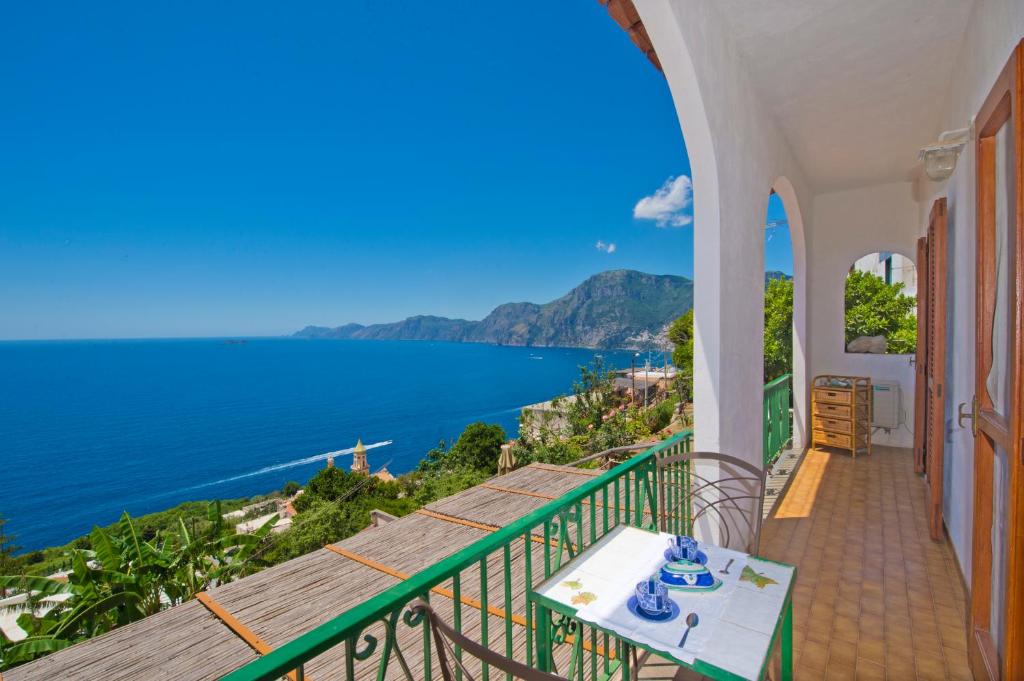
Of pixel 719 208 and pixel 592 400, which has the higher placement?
pixel 719 208

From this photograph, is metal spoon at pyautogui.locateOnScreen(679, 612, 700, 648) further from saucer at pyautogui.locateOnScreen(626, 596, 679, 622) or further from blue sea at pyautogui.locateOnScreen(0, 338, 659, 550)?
blue sea at pyautogui.locateOnScreen(0, 338, 659, 550)

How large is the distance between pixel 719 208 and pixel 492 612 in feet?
7.92

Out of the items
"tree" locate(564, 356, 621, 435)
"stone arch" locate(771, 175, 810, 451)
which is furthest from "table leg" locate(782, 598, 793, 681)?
"tree" locate(564, 356, 621, 435)

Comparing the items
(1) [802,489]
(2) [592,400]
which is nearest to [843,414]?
(1) [802,489]

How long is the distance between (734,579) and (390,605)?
106 cm

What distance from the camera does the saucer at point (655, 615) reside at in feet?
3.81

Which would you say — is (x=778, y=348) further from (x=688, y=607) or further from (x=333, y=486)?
(x=333, y=486)

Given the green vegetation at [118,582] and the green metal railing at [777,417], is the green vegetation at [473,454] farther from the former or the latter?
the green metal railing at [777,417]

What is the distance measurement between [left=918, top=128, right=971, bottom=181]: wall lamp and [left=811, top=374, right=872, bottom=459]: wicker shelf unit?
3.04 m

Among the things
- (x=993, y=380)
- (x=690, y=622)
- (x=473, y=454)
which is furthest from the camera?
(x=473, y=454)

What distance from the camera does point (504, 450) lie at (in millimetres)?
9062

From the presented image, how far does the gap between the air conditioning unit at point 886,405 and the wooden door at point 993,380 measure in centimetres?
421

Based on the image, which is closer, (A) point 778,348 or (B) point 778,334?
(A) point 778,348

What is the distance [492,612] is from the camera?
236 cm
